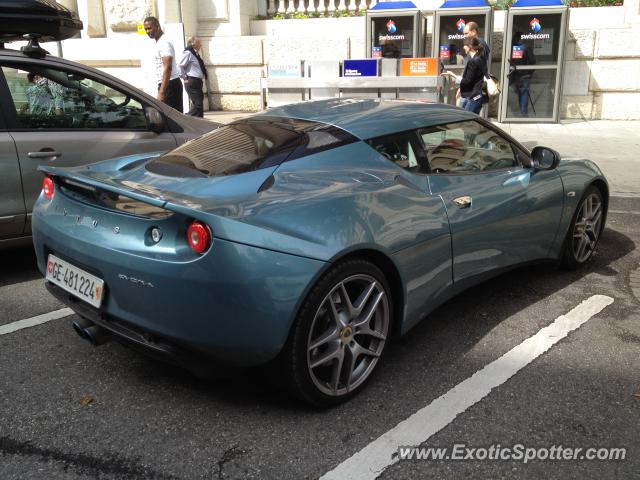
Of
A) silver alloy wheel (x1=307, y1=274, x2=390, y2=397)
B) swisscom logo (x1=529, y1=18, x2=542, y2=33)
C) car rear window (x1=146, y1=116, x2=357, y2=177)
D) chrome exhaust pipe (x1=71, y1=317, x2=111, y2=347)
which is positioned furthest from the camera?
swisscom logo (x1=529, y1=18, x2=542, y2=33)

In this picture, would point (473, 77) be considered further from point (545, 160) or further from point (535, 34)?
point (535, 34)

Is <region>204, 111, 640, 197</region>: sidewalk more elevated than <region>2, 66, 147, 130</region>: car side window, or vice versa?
<region>2, 66, 147, 130</region>: car side window

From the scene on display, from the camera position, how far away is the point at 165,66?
27.7 feet

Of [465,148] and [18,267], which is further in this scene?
[18,267]

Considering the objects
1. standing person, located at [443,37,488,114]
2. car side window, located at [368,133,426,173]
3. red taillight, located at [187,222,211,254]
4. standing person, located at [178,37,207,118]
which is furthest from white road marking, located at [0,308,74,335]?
standing person, located at [178,37,207,118]

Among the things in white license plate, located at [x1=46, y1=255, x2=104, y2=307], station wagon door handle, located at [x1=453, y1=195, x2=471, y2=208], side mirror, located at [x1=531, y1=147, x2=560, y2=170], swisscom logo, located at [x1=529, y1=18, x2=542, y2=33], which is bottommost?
white license plate, located at [x1=46, y1=255, x2=104, y2=307]

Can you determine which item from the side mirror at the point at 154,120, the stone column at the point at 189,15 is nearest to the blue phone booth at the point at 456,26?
the stone column at the point at 189,15

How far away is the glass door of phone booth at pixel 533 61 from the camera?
40.3 feet

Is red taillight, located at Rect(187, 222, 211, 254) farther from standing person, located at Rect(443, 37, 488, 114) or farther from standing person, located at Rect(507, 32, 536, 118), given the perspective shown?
standing person, located at Rect(507, 32, 536, 118)

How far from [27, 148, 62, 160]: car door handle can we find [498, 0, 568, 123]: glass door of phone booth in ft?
33.5

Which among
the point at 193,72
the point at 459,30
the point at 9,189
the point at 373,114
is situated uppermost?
the point at 459,30

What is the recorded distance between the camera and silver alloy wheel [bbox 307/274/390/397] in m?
2.78

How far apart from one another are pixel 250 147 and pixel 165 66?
5670 mm

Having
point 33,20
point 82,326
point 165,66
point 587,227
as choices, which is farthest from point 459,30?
point 82,326
